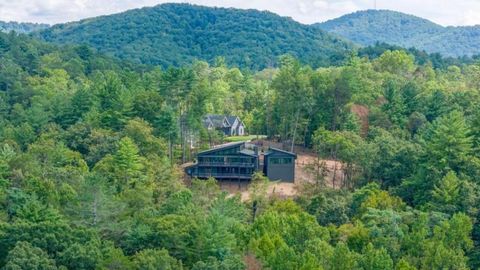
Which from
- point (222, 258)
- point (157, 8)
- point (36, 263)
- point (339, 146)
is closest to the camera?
point (36, 263)

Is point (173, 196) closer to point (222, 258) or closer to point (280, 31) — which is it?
point (222, 258)

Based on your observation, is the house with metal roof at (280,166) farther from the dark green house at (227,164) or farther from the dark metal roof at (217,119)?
the dark metal roof at (217,119)

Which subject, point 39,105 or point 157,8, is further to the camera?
point 157,8

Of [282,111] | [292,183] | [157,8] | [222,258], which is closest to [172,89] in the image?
[282,111]

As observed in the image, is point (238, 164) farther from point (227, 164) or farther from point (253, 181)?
point (253, 181)

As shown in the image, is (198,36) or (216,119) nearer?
(216,119)

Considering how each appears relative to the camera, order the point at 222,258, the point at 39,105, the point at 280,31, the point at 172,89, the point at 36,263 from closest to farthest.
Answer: the point at 36,263
the point at 222,258
the point at 172,89
the point at 39,105
the point at 280,31

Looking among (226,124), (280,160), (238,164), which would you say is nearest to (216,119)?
(226,124)

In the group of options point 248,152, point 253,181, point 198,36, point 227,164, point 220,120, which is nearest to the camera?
point 253,181
